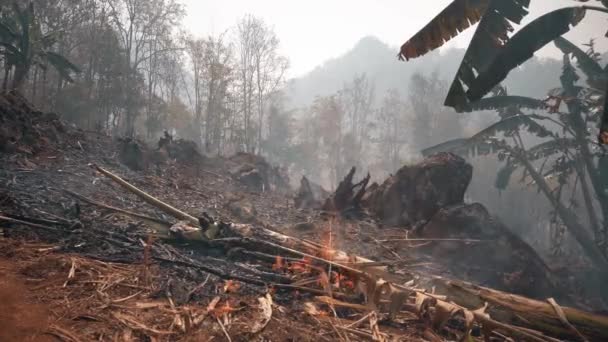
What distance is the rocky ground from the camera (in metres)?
2.60

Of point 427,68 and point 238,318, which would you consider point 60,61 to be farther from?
point 427,68

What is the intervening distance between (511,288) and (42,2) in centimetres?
2705

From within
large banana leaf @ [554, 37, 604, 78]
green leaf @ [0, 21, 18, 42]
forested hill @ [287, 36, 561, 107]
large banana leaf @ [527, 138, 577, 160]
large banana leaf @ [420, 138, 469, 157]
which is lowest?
large banana leaf @ [527, 138, 577, 160]

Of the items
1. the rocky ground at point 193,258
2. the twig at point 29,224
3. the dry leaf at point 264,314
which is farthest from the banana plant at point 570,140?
the twig at point 29,224

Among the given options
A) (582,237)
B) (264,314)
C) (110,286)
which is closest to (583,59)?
(582,237)

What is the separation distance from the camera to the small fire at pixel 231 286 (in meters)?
3.31

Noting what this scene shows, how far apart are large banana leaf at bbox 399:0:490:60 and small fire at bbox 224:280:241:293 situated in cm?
392

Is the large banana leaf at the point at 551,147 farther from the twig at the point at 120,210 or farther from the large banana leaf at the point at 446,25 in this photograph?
the twig at the point at 120,210

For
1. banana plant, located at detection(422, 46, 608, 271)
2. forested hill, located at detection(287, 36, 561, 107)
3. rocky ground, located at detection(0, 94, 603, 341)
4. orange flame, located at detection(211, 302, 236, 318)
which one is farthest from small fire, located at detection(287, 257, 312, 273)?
forested hill, located at detection(287, 36, 561, 107)

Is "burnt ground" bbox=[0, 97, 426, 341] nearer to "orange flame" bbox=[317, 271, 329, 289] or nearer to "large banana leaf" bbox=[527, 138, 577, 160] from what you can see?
"orange flame" bbox=[317, 271, 329, 289]

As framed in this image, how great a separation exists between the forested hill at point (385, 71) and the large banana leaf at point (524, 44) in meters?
55.3

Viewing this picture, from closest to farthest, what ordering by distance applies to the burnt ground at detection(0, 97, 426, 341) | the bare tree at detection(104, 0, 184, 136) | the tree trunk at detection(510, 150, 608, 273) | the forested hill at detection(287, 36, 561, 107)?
1. the burnt ground at detection(0, 97, 426, 341)
2. the tree trunk at detection(510, 150, 608, 273)
3. the bare tree at detection(104, 0, 184, 136)
4. the forested hill at detection(287, 36, 561, 107)

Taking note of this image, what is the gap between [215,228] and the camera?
4.55 metres

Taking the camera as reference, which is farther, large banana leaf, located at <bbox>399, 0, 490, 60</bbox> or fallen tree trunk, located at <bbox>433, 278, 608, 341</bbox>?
large banana leaf, located at <bbox>399, 0, 490, 60</bbox>
